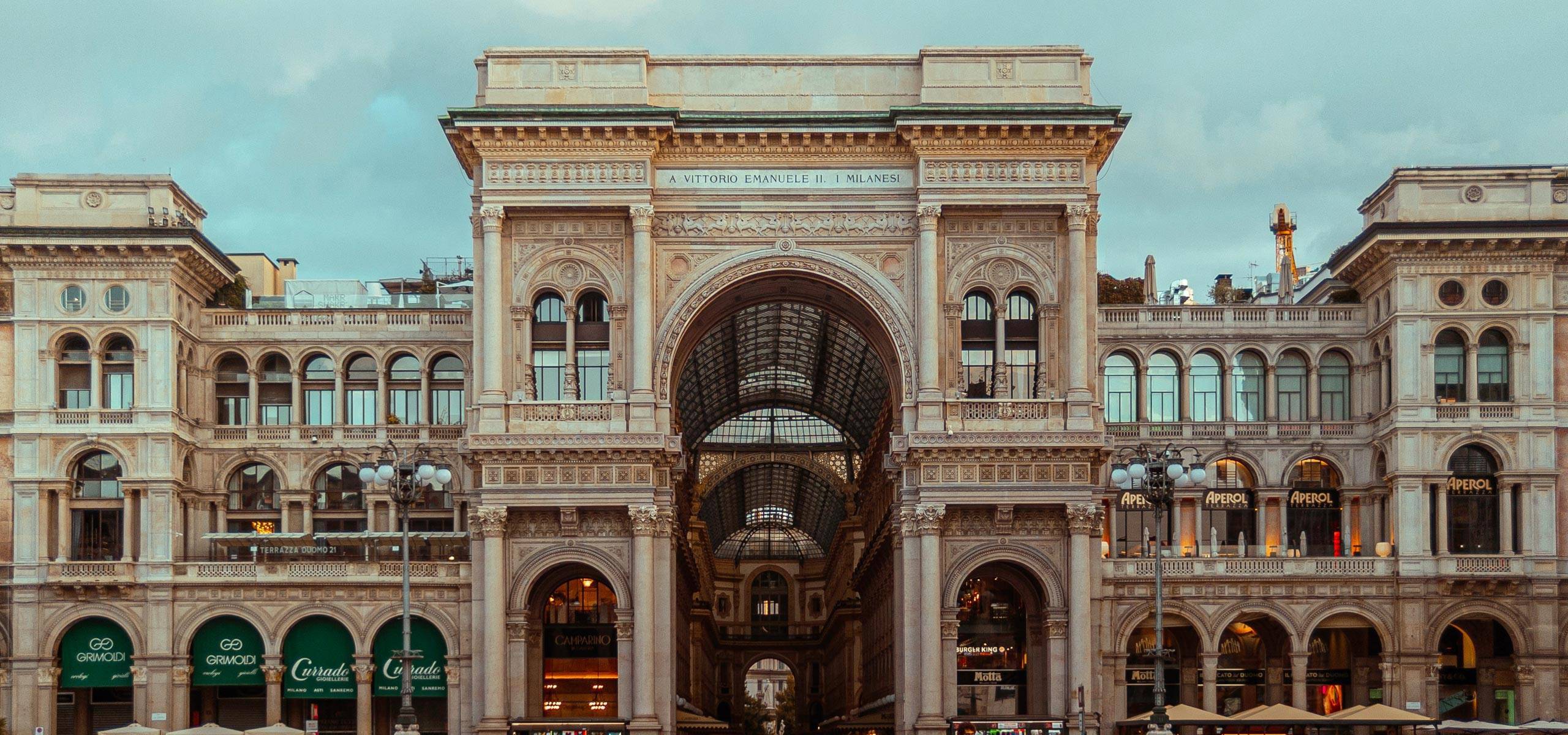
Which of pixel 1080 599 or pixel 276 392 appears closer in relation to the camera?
pixel 1080 599

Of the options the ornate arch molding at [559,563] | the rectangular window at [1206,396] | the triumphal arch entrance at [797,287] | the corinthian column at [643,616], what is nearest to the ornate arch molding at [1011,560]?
the triumphal arch entrance at [797,287]

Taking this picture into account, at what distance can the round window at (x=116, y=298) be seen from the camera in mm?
75500

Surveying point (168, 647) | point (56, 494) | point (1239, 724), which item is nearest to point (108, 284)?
point (56, 494)

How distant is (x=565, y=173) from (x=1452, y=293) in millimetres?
34972

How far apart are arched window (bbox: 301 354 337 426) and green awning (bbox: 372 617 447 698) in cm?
1043

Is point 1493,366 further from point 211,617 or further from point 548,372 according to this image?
point 211,617

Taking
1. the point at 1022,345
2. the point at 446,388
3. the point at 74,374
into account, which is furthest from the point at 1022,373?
the point at 74,374

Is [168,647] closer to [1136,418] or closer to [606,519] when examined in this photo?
[606,519]

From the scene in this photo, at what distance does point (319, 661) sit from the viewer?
7481 centimetres

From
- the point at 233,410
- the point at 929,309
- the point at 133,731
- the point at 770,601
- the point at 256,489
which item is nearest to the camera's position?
the point at 133,731

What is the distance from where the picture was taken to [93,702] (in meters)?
75.3

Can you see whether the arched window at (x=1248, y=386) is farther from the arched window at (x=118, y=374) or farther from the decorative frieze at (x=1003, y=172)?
the arched window at (x=118, y=374)

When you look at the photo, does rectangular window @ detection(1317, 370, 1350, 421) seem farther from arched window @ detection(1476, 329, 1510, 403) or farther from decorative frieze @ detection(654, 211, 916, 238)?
decorative frieze @ detection(654, 211, 916, 238)

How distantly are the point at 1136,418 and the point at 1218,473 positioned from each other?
4.06 metres
